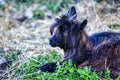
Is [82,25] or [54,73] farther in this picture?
[54,73]

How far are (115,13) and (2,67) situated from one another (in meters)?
3.31

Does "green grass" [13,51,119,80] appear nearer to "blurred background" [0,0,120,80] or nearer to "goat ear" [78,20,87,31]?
"blurred background" [0,0,120,80]

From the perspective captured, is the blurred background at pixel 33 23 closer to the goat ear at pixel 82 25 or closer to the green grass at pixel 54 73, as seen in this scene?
the green grass at pixel 54 73

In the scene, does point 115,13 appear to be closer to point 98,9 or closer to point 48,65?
point 98,9

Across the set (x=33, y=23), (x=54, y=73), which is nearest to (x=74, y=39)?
(x=54, y=73)

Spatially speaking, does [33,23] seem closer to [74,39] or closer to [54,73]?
[54,73]

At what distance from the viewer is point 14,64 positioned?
7406mm

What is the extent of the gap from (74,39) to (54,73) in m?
0.63

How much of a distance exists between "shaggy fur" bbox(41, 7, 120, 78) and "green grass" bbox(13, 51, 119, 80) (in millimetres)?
199

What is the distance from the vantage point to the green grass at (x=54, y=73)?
6.35 m

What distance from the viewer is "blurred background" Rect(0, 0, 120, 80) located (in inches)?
→ 309

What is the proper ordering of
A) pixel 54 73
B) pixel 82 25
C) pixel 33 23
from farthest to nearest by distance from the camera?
pixel 33 23 → pixel 54 73 → pixel 82 25

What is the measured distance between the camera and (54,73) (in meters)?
6.69

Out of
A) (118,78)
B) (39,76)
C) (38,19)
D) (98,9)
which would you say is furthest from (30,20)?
(118,78)
